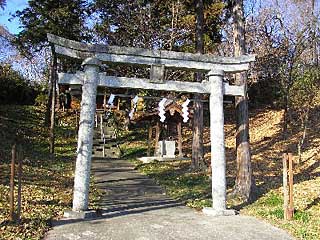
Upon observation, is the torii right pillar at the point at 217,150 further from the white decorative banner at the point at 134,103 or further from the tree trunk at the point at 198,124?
the tree trunk at the point at 198,124

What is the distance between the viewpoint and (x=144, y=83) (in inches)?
351

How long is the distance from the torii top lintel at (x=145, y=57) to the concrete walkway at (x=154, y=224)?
11.3 feet

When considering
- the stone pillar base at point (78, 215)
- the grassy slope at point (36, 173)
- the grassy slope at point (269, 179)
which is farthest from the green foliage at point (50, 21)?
the stone pillar base at point (78, 215)

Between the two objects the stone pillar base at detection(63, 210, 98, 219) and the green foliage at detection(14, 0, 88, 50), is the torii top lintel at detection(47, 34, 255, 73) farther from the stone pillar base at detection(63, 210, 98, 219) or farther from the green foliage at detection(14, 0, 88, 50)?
the green foliage at detection(14, 0, 88, 50)

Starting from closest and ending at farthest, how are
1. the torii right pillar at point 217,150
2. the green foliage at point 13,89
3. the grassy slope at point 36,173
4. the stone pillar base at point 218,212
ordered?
the grassy slope at point 36,173 < the stone pillar base at point 218,212 < the torii right pillar at point 217,150 < the green foliage at point 13,89

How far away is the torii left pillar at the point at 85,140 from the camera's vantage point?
8.23m

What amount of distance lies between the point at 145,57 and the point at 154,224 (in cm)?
378

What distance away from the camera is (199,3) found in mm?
15414

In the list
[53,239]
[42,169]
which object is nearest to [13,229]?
[53,239]

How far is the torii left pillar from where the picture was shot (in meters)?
8.23

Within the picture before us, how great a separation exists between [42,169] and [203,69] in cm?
808

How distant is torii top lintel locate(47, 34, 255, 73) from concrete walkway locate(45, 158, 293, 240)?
3.45 metres

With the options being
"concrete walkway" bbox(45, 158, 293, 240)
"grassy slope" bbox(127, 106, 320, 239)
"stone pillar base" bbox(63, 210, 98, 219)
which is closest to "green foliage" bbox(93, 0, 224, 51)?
"grassy slope" bbox(127, 106, 320, 239)

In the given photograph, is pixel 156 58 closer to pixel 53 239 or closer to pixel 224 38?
pixel 53 239
